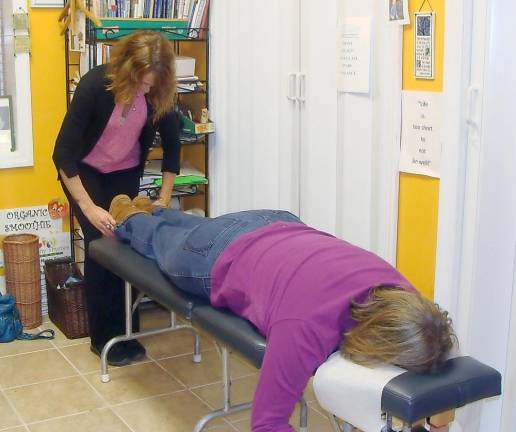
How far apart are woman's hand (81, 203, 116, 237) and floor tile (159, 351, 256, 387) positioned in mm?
653

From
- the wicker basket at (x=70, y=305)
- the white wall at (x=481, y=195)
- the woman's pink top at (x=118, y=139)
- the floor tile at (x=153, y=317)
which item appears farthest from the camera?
the floor tile at (x=153, y=317)

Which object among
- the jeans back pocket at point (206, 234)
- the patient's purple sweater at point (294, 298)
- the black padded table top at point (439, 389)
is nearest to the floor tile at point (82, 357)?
the jeans back pocket at point (206, 234)

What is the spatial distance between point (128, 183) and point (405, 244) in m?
1.19

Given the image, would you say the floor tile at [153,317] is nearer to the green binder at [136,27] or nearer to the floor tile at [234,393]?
the floor tile at [234,393]

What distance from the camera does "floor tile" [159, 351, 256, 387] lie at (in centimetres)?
322

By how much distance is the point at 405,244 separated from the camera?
283 centimetres

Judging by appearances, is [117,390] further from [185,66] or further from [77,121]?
[185,66]

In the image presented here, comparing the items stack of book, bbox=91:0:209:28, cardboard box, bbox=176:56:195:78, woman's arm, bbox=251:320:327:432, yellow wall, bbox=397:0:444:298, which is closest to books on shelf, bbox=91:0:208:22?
stack of book, bbox=91:0:209:28

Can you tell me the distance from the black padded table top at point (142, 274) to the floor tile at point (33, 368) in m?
0.58

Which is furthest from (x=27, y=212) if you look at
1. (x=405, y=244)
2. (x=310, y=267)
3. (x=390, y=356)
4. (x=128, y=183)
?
(x=390, y=356)

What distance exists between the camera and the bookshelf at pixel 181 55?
3.54 metres

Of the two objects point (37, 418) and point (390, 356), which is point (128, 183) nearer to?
point (37, 418)

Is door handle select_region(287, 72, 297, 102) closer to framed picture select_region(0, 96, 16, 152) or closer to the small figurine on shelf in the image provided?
the small figurine on shelf

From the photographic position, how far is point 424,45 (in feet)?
8.65
